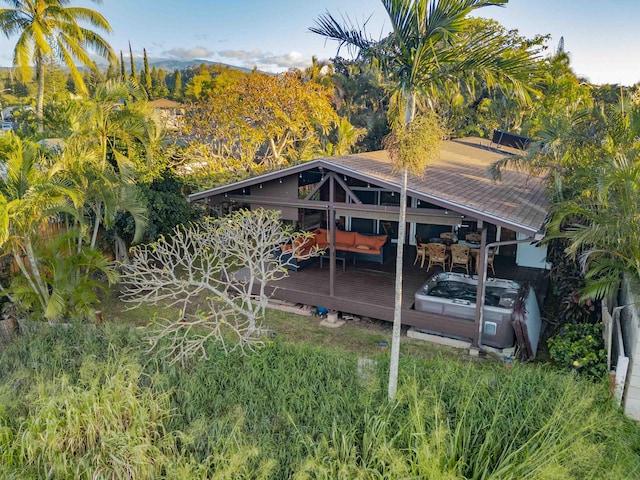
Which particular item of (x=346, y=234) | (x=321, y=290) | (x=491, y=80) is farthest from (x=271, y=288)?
(x=491, y=80)

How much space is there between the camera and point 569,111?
31.3 feet

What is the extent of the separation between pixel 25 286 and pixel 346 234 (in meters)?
7.11

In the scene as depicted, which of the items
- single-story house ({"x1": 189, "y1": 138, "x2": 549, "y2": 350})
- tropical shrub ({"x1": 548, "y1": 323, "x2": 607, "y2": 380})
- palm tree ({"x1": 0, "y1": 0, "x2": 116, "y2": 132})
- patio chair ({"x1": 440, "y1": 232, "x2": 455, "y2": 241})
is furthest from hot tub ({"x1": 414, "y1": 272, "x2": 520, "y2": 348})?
palm tree ({"x1": 0, "y1": 0, "x2": 116, "y2": 132})

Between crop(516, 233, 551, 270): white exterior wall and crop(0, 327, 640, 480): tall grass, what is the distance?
6.78m

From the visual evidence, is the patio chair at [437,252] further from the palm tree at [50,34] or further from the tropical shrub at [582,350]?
the palm tree at [50,34]

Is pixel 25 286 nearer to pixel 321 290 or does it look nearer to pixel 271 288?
pixel 271 288

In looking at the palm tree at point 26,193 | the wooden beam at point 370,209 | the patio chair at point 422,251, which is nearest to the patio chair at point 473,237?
the patio chair at point 422,251

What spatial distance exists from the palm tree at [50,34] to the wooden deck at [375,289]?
10.6 m

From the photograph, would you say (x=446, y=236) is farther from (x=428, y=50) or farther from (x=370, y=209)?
(x=428, y=50)

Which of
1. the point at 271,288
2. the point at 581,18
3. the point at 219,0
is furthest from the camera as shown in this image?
the point at 219,0

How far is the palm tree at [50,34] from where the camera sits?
1531cm

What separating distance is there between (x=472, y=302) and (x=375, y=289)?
2.31 meters

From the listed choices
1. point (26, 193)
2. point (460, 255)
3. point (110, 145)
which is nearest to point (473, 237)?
point (460, 255)

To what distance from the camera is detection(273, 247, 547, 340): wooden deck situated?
328 inches
